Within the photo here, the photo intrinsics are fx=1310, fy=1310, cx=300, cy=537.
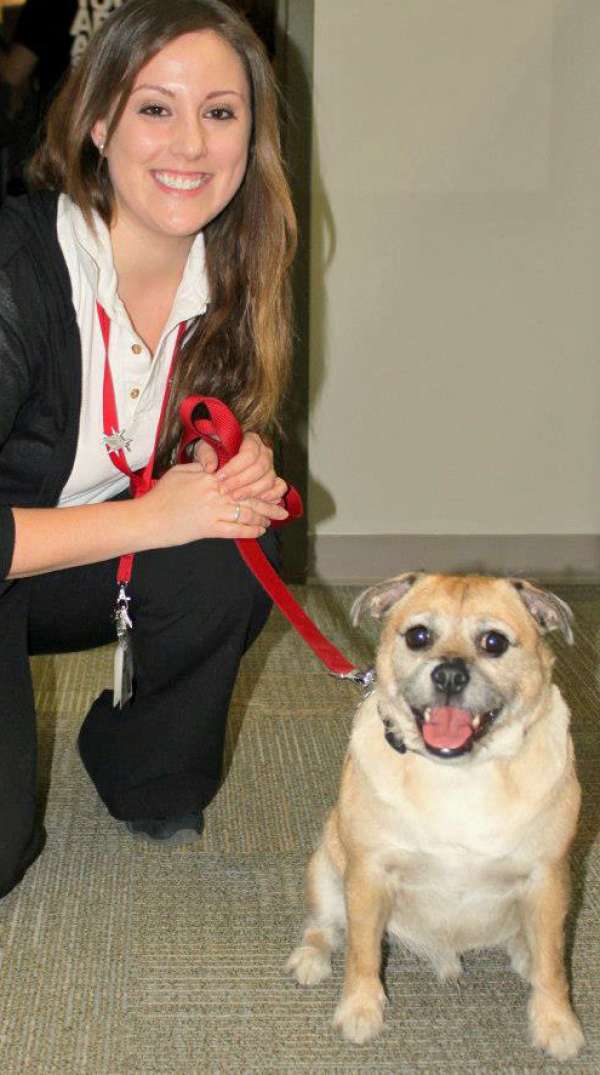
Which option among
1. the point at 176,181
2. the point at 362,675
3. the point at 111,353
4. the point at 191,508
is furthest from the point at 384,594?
the point at 176,181

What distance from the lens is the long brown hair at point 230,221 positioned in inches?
70.8

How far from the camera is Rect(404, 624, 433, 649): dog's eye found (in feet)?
5.09

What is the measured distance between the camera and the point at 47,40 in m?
3.36

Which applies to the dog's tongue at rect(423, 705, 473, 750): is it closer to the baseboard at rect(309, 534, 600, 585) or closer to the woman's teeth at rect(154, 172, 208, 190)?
the woman's teeth at rect(154, 172, 208, 190)

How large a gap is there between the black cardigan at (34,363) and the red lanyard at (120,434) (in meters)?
0.05

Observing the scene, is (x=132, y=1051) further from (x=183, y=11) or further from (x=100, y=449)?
(x=183, y=11)

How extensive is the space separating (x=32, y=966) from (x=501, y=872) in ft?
2.08

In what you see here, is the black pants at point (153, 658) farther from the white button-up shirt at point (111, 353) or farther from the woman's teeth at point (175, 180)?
the woman's teeth at point (175, 180)

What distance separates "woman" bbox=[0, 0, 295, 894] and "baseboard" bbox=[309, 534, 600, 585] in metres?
1.52

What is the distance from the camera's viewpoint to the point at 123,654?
6.42ft

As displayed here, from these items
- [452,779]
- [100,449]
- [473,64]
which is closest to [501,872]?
[452,779]

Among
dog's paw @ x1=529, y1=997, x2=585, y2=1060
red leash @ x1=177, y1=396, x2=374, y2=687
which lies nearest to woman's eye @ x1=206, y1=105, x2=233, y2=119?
red leash @ x1=177, y1=396, x2=374, y2=687

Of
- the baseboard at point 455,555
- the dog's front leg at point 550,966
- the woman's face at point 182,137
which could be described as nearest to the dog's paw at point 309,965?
the dog's front leg at point 550,966

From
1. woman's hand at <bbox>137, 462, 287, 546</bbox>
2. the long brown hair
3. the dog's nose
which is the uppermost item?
the long brown hair
